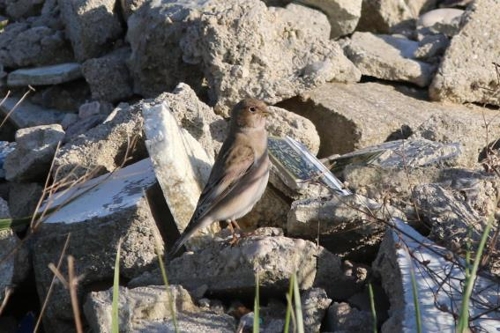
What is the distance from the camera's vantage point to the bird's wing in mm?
5293

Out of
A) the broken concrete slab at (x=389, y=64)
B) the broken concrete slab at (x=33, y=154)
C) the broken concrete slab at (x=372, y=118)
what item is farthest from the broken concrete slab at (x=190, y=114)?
the broken concrete slab at (x=389, y=64)

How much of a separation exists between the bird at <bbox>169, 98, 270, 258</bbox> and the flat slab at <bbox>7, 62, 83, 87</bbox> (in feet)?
6.83

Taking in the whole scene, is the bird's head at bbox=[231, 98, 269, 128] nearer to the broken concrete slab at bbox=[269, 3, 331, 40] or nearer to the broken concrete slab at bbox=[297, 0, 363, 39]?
the broken concrete slab at bbox=[269, 3, 331, 40]

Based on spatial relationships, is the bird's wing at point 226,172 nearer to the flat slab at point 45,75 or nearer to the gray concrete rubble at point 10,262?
the gray concrete rubble at point 10,262

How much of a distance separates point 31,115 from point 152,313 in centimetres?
348

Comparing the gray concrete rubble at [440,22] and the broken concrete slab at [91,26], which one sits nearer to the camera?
the broken concrete slab at [91,26]

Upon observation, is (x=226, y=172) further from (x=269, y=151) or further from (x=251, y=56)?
(x=251, y=56)

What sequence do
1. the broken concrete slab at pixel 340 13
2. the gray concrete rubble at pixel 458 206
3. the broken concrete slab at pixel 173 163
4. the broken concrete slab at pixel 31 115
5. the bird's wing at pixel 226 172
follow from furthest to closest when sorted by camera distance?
the broken concrete slab at pixel 340 13
the broken concrete slab at pixel 31 115
the bird's wing at pixel 226 172
the broken concrete slab at pixel 173 163
the gray concrete rubble at pixel 458 206

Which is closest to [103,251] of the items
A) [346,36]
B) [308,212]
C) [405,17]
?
[308,212]

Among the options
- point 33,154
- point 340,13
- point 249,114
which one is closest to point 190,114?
point 249,114

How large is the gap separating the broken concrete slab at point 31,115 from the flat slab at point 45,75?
6.7 inches

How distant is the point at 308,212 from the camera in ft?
16.8

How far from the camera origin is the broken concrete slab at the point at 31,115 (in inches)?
294

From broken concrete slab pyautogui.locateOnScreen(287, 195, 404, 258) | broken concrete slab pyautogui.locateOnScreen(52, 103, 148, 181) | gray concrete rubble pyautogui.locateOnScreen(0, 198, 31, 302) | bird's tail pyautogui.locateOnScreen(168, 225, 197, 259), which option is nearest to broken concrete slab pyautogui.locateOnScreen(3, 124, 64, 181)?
broken concrete slab pyautogui.locateOnScreen(52, 103, 148, 181)
